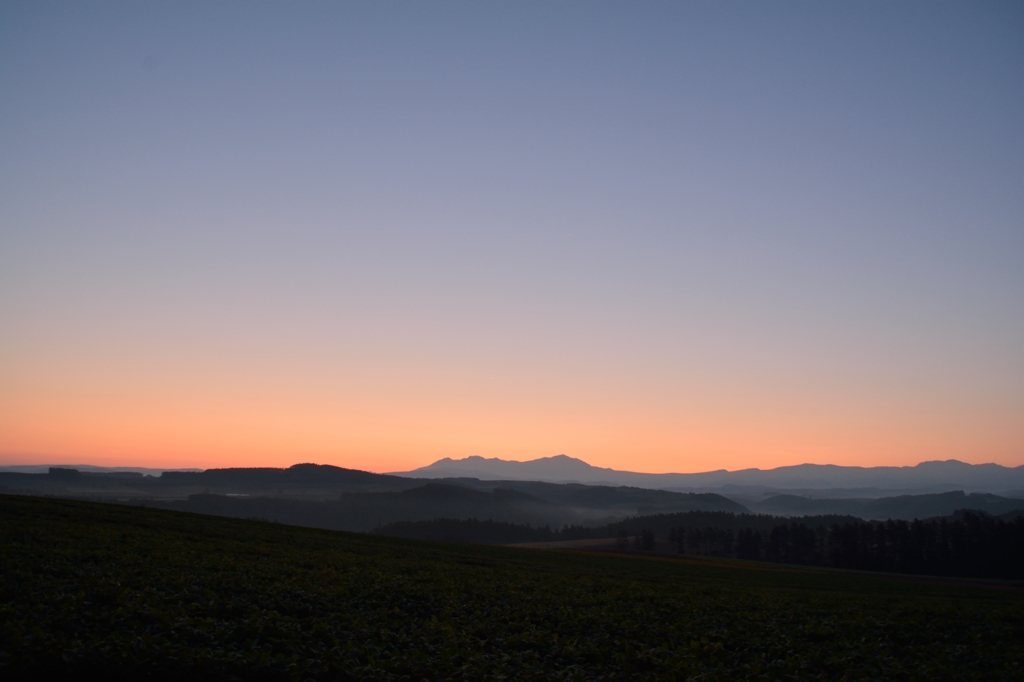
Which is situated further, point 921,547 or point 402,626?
point 921,547

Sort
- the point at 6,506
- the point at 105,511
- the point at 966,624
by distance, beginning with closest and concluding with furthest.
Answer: the point at 966,624 → the point at 6,506 → the point at 105,511

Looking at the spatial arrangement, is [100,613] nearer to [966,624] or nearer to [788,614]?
[788,614]

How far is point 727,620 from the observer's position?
2448cm

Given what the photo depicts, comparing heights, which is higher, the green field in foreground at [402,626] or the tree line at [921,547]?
the green field in foreground at [402,626]

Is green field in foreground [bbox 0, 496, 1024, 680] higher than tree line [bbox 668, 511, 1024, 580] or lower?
higher

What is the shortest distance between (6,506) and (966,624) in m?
57.4

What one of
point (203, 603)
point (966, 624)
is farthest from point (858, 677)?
point (203, 603)

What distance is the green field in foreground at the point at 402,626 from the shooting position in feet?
44.4

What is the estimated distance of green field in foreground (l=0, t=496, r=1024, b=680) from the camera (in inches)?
533

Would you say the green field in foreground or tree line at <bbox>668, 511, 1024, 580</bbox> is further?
tree line at <bbox>668, 511, 1024, 580</bbox>

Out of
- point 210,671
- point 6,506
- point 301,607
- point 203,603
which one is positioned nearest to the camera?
point 210,671

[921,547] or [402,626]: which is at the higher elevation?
[402,626]

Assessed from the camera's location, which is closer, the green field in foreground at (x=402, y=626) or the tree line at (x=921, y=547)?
the green field in foreground at (x=402, y=626)

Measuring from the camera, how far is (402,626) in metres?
18.6
